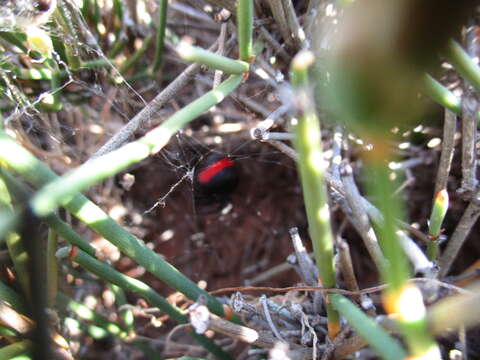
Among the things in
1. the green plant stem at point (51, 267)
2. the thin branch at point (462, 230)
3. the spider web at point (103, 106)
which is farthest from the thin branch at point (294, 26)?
the green plant stem at point (51, 267)

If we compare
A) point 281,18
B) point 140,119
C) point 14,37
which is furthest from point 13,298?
point 281,18

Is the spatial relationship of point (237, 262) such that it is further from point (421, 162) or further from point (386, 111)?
point (386, 111)

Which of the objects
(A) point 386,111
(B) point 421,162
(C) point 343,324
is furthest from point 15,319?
(B) point 421,162

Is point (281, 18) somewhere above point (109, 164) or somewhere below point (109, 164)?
above

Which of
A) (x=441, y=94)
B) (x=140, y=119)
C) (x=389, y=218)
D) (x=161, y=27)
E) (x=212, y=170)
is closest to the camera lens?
(x=389, y=218)

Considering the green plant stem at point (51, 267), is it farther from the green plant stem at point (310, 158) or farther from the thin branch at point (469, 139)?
the thin branch at point (469, 139)

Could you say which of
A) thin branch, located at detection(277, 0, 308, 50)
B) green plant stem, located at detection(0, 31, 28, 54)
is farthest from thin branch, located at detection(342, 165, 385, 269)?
green plant stem, located at detection(0, 31, 28, 54)

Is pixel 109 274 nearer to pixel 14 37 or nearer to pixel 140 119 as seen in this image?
pixel 140 119
